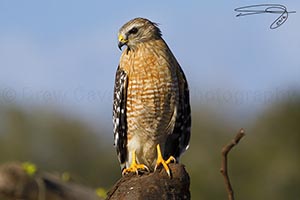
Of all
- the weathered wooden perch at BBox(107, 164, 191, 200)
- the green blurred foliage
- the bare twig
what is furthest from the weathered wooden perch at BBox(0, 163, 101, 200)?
the green blurred foliage

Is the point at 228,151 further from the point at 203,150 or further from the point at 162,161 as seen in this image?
the point at 203,150

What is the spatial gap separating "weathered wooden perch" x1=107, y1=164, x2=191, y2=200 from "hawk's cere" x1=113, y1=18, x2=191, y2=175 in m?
2.81

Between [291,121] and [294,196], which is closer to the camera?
[294,196]

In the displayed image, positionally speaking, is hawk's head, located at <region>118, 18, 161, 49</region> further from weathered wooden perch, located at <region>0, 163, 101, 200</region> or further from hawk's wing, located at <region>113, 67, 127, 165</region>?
weathered wooden perch, located at <region>0, 163, 101, 200</region>

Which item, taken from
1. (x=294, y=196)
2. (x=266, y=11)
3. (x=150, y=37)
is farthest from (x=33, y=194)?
(x=294, y=196)

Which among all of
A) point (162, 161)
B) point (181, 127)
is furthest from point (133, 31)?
point (162, 161)

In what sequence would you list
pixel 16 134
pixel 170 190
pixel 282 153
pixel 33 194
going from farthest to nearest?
1. pixel 16 134
2. pixel 282 153
3. pixel 33 194
4. pixel 170 190

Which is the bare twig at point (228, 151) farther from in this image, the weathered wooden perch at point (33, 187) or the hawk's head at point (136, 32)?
the weathered wooden perch at point (33, 187)

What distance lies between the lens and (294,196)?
1052 inches

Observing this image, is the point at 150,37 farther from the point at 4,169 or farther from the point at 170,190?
the point at 170,190

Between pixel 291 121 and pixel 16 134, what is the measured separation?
1207 cm

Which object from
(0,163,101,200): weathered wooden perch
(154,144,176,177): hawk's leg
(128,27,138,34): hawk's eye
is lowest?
(0,163,101,200): weathered wooden perch

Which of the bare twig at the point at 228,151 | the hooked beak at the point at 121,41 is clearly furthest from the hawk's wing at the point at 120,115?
the bare twig at the point at 228,151

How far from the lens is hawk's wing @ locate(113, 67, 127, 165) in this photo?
28.2 ft
